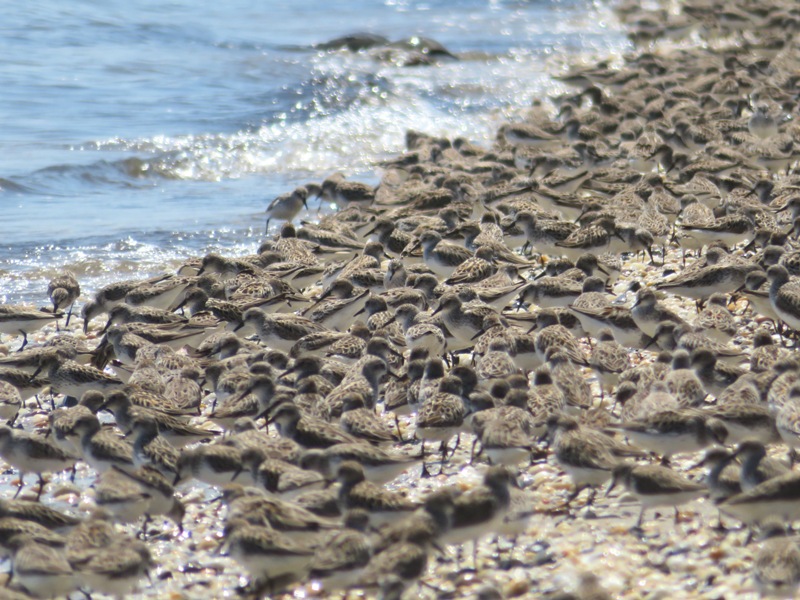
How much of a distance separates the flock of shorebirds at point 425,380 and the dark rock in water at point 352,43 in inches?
706

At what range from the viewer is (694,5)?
3634 cm

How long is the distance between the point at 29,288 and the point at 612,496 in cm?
860

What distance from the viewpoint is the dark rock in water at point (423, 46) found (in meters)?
33.0

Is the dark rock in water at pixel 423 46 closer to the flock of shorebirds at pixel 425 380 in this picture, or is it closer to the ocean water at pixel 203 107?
the ocean water at pixel 203 107

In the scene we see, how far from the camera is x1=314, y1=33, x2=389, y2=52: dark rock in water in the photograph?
108 feet

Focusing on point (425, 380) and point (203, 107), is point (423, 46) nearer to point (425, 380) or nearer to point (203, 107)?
point (203, 107)

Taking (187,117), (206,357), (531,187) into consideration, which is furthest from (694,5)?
(206,357)

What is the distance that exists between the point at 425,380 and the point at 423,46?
26.1 meters

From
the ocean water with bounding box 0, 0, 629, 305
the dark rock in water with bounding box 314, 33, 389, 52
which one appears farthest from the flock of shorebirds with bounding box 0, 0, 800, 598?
the dark rock in water with bounding box 314, 33, 389, 52

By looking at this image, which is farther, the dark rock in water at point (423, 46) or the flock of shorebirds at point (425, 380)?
the dark rock in water at point (423, 46)

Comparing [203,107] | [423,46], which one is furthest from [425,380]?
[423,46]

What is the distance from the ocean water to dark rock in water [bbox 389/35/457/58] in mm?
589

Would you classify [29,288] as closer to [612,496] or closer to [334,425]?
[334,425]

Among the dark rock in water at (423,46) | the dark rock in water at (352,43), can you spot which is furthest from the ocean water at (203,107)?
the dark rock in water at (423,46)
